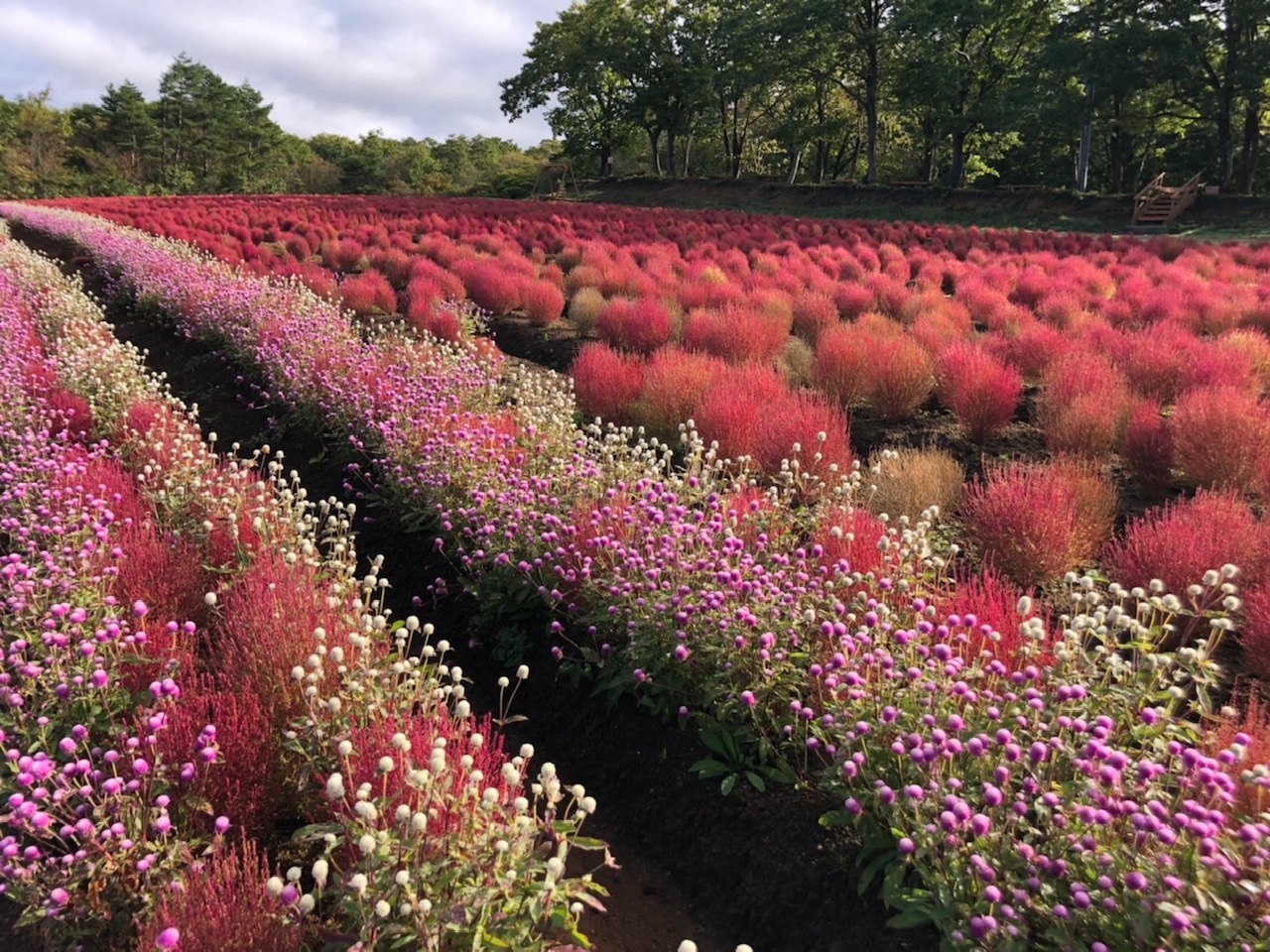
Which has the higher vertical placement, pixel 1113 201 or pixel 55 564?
pixel 1113 201

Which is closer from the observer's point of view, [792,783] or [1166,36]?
[792,783]

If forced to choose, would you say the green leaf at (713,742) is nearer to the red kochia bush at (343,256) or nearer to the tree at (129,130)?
the red kochia bush at (343,256)

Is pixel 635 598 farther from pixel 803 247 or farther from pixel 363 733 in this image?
pixel 803 247

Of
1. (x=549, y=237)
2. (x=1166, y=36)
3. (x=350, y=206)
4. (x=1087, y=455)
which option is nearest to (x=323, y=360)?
(x=1087, y=455)

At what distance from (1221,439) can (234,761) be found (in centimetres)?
555

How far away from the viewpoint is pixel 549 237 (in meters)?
17.3

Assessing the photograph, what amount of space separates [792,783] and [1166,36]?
109 ft

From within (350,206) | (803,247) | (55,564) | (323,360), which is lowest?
(55,564)

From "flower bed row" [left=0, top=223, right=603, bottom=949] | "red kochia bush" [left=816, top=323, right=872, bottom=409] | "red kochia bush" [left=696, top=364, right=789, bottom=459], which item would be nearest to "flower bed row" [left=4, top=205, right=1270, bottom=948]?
"red kochia bush" [left=696, top=364, right=789, bottom=459]

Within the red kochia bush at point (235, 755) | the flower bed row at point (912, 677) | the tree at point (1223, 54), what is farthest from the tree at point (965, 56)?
the red kochia bush at point (235, 755)

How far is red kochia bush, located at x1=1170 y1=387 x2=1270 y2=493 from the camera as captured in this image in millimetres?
4715

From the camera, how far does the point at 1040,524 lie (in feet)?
12.9

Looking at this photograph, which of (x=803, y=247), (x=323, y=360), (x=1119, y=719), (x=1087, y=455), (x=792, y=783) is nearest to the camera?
(x=1119, y=719)

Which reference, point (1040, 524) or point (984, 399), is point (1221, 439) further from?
point (1040, 524)
